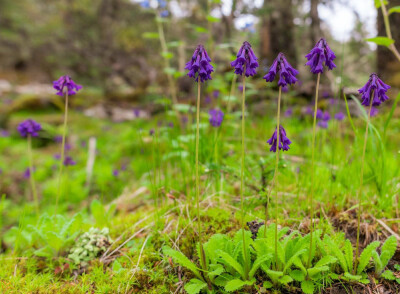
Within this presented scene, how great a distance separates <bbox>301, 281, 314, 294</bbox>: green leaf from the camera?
59.3 inches

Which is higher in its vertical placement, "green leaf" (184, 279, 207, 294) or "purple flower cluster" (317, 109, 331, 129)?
"purple flower cluster" (317, 109, 331, 129)

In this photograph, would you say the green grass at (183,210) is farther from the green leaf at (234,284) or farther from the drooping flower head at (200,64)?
the drooping flower head at (200,64)

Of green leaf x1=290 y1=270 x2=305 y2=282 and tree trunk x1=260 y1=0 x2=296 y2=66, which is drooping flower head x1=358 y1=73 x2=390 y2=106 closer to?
green leaf x1=290 y1=270 x2=305 y2=282

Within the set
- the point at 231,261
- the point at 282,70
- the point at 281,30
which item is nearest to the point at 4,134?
the point at 281,30

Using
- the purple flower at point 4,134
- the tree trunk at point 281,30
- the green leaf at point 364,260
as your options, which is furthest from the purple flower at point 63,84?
the purple flower at point 4,134

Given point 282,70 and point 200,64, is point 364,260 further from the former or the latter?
point 200,64

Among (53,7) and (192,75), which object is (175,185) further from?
(53,7)

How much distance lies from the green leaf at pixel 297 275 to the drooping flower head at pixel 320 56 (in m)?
1.12

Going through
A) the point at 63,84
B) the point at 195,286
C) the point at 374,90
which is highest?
the point at 63,84

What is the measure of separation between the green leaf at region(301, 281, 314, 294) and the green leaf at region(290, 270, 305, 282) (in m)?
0.03

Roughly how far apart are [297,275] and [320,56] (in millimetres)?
1206

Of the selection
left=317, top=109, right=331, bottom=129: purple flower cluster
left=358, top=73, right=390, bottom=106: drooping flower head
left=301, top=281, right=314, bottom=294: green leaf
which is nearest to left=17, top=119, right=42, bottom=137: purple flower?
left=301, top=281, right=314, bottom=294: green leaf

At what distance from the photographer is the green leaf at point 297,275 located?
155 cm

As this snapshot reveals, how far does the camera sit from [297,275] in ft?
5.16
